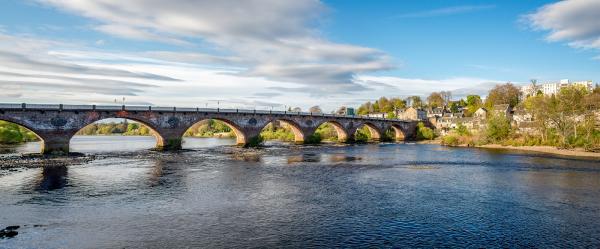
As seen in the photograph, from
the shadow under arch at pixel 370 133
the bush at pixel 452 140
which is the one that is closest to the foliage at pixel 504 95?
the shadow under arch at pixel 370 133

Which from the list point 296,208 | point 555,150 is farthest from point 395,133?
point 296,208

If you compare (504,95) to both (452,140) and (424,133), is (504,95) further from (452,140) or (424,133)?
(452,140)

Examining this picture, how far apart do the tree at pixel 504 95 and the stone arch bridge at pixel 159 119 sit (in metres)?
78.6

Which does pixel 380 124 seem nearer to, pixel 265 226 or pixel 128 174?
pixel 128 174

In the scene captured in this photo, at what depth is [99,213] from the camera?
85.6 ft

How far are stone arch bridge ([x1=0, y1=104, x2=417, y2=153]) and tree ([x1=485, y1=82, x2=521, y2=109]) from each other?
78.6 m

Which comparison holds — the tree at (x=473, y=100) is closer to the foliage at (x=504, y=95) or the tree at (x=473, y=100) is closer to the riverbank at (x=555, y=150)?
the foliage at (x=504, y=95)

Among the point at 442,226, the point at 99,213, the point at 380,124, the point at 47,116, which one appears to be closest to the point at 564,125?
the point at 380,124

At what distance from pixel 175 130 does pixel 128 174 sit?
1479 inches

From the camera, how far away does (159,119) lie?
3039 inches

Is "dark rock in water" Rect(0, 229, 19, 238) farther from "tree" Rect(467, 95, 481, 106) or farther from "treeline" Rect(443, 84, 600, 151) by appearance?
"tree" Rect(467, 95, 481, 106)

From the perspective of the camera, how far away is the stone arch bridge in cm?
6169

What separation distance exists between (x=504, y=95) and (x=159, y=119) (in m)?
148

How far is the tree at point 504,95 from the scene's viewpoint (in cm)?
16750
